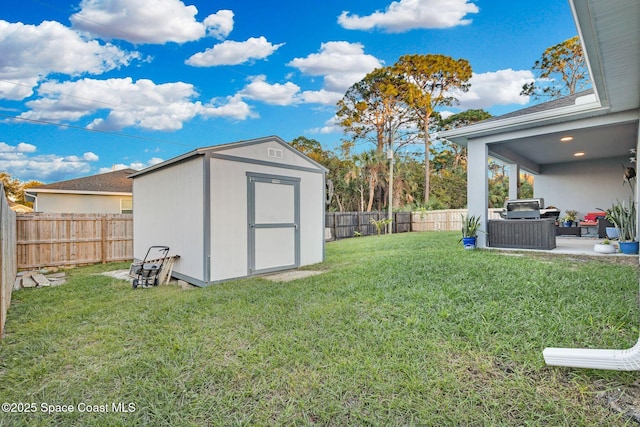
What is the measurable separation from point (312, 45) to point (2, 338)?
46.0 ft

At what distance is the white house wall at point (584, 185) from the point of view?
10.2 m

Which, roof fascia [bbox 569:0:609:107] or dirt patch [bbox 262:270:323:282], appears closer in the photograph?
roof fascia [bbox 569:0:609:107]

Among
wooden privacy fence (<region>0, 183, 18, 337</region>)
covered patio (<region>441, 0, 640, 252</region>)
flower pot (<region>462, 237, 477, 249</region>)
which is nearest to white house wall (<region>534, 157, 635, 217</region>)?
covered patio (<region>441, 0, 640, 252</region>)

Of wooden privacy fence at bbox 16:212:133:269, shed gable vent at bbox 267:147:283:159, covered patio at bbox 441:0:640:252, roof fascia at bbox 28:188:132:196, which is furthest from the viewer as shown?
roof fascia at bbox 28:188:132:196

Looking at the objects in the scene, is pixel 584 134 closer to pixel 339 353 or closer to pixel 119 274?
pixel 339 353

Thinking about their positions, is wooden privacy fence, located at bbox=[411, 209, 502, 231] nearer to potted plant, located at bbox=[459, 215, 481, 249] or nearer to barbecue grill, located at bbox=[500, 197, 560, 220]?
barbecue grill, located at bbox=[500, 197, 560, 220]

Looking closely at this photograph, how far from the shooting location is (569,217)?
34.1 feet

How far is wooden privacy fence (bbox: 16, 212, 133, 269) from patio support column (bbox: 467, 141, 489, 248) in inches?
348

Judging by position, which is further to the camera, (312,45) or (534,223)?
(312,45)

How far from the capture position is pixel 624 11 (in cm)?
285

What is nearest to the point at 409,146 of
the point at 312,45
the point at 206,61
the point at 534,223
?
the point at 312,45

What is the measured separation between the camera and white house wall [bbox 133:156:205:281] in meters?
5.45

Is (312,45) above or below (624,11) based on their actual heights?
above

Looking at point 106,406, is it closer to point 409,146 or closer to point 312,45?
point 312,45
